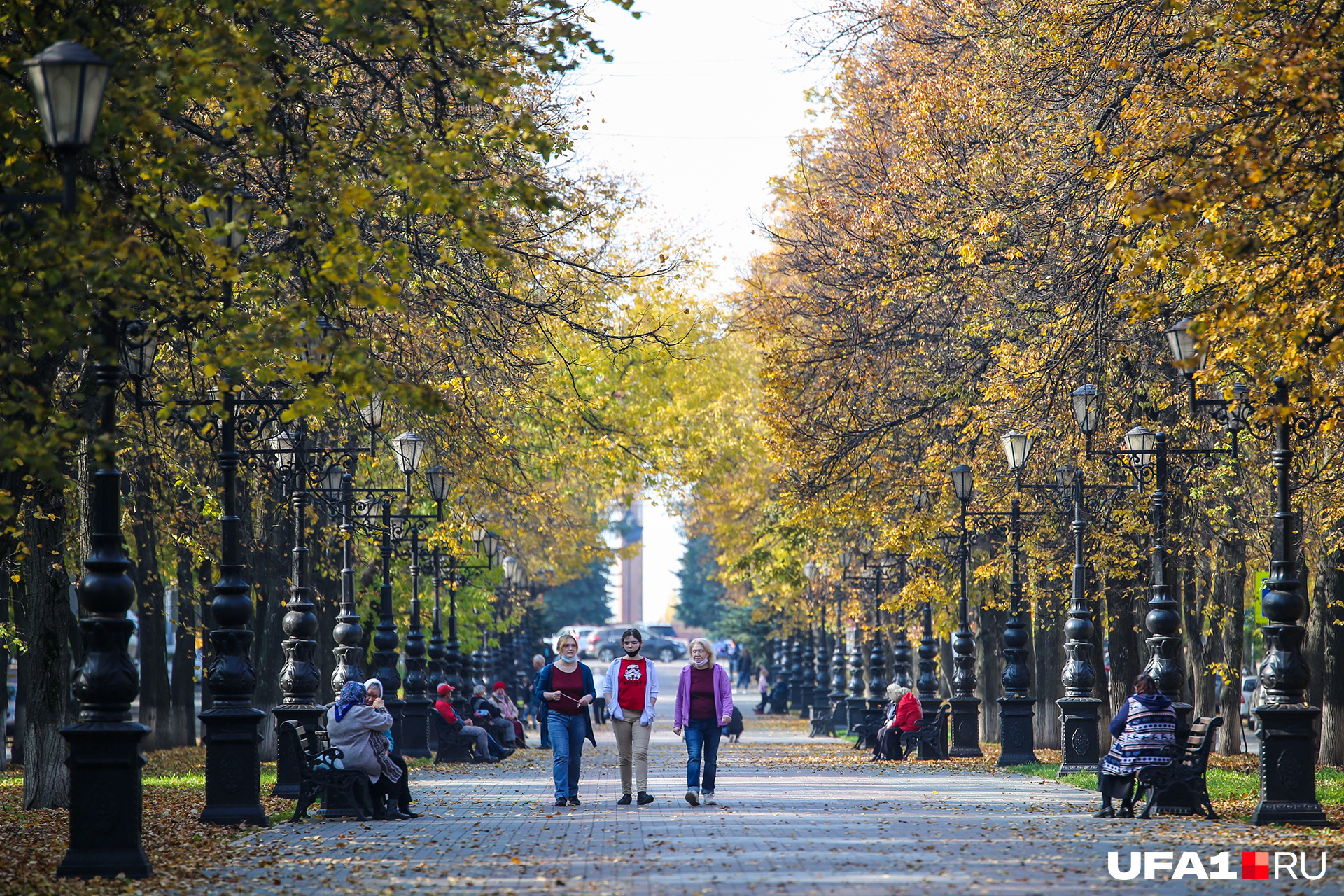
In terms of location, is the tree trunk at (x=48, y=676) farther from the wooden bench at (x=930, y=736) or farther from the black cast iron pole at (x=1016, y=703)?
the wooden bench at (x=930, y=736)

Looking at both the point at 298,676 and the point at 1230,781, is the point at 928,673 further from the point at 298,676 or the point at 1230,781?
the point at 298,676

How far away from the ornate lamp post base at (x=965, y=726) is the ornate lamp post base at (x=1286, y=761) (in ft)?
41.4

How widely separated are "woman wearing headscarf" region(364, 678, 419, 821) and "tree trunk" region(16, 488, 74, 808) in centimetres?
367

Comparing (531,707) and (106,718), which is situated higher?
(106,718)

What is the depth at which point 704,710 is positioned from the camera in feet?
52.0

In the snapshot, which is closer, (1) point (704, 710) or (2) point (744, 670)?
(1) point (704, 710)

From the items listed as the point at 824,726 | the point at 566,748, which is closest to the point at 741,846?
the point at 566,748

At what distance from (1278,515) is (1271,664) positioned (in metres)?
1.30

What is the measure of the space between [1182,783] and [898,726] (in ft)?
36.2

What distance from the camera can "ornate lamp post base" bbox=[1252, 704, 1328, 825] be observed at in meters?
12.9

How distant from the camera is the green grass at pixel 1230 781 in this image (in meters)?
16.0

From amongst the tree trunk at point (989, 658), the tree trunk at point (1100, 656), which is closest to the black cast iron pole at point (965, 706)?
the tree trunk at point (1100, 656)

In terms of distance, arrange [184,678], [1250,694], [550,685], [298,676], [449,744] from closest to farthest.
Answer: [550,685] → [298,676] → [449,744] → [184,678] → [1250,694]

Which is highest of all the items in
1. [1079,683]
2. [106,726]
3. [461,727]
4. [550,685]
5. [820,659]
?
[106,726]
